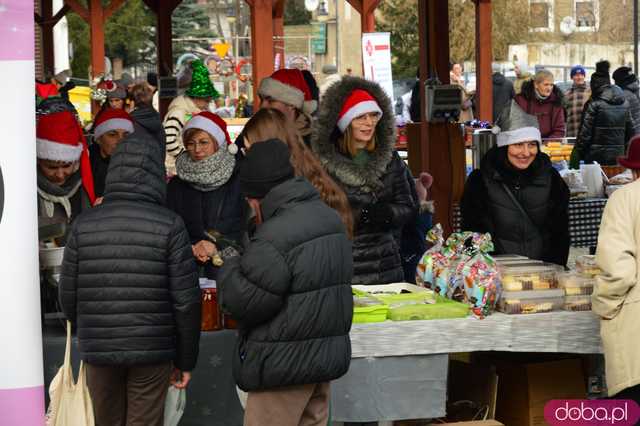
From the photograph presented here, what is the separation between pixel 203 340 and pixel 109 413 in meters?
0.91

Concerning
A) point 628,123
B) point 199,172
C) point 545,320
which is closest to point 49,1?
point 628,123

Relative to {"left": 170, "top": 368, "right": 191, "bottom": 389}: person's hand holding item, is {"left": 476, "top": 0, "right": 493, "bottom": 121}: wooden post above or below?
above

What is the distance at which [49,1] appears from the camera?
23.5 meters

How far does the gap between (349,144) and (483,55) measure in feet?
36.9

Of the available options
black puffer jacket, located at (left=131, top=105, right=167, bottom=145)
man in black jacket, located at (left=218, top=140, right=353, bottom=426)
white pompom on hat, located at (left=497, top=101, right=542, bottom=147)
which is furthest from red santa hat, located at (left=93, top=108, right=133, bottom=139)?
man in black jacket, located at (left=218, top=140, right=353, bottom=426)

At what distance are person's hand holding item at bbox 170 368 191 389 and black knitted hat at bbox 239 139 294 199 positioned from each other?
101 centimetres

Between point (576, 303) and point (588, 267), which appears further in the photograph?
point (588, 267)

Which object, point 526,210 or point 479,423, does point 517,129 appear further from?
point 479,423

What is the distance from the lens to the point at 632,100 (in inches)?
553

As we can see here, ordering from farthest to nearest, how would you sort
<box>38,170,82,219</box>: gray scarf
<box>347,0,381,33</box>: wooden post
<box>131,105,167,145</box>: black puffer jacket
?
1. <box>347,0,381,33</box>: wooden post
2. <box>131,105,167,145</box>: black puffer jacket
3. <box>38,170,82,219</box>: gray scarf

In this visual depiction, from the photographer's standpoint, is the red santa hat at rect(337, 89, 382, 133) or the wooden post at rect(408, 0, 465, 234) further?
the wooden post at rect(408, 0, 465, 234)

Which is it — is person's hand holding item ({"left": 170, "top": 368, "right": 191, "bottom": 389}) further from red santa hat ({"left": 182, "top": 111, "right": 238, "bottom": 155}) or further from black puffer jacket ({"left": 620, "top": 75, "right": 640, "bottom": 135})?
black puffer jacket ({"left": 620, "top": 75, "right": 640, "bottom": 135})

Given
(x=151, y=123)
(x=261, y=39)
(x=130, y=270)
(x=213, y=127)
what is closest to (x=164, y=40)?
(x=261, y=39)

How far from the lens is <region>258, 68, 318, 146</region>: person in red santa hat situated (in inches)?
268
